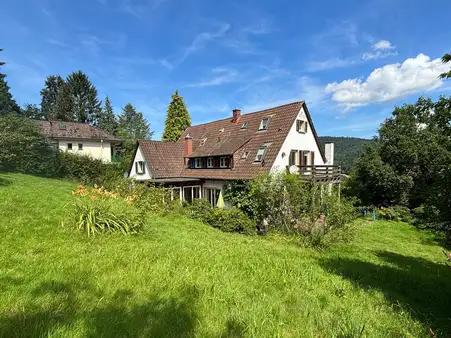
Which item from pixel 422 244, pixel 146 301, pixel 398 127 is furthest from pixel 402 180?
pixel 146 301

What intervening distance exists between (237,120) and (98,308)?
22451 mm

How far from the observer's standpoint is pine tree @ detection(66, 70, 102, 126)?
185ft

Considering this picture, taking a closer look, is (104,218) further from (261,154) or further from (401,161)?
(401,161)

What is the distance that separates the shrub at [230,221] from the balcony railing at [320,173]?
595cm

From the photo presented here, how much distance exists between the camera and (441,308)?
5207 millimetres

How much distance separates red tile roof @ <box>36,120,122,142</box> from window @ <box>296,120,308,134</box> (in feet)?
87.6

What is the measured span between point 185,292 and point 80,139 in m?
36.1

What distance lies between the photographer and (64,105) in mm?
54719

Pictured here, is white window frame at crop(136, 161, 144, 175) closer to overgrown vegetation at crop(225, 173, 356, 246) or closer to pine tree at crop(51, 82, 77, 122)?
overgrown vegetation at crop(225, 173, 356, 246)

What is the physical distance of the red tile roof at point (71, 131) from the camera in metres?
34.4

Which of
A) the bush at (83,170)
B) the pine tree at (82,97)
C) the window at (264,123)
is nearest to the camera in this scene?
the window at (264,123)

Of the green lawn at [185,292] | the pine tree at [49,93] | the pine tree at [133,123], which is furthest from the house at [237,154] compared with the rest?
the pine tree at [49,93]

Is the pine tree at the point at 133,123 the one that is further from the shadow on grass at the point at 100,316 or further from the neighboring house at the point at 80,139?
the shadow on grass at the point at 100,316

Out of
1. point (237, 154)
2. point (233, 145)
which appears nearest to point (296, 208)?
point (237, 154)
